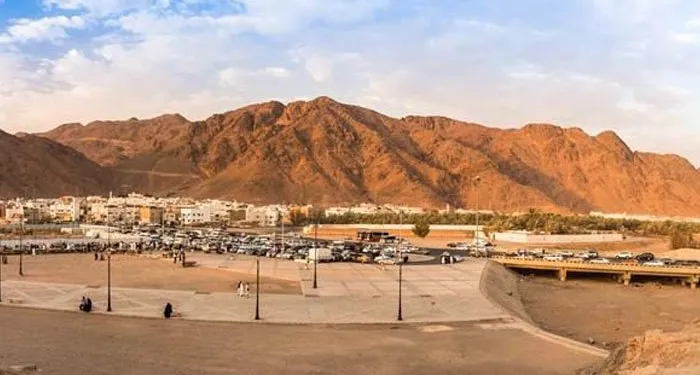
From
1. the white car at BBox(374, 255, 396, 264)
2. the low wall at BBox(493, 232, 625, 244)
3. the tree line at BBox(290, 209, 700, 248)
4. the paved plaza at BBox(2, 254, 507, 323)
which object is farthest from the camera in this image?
the tree line at BBox(290, 209, 700, 248)

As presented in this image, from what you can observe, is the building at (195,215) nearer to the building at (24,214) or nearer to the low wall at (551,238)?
the building at (24,214)

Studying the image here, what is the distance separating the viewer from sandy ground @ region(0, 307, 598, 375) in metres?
23.4

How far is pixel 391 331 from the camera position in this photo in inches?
1193

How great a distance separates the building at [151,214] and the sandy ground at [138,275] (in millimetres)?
77693

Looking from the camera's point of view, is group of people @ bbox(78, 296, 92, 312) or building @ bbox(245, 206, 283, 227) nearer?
group of people @ bbox(78, 296, 92, 312)

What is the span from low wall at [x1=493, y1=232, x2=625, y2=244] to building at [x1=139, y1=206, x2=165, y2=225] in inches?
2839

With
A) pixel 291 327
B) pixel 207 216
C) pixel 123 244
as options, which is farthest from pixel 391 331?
pixel 207 216

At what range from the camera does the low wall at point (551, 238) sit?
307 ft

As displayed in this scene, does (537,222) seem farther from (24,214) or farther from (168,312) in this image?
(24,214)

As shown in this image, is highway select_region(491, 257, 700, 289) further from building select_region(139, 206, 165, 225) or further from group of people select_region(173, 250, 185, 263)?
building select_region(139, 206, 165, 225)

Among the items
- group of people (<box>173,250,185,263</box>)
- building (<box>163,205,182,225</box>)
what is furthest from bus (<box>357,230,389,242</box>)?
building (<box>163,205,182,225</box>)

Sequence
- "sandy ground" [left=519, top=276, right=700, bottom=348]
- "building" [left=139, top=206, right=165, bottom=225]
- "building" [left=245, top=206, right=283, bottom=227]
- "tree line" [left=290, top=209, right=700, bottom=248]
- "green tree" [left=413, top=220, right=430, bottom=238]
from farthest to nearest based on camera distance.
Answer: "building" [left=139, top=206, right=165, bottom=225] → "building" [left=245, top=206, right=283, bottom=227] → "tree line" [left=290, top=209, right=700, bottom=248] → "green tree" [left=413, top=220, right=430, bottom=238] → "sandy ground" [left=519, top=276, right=700, bottom=348]

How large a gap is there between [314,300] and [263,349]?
11.9 meters

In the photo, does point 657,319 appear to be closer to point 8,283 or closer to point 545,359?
point 545,359
